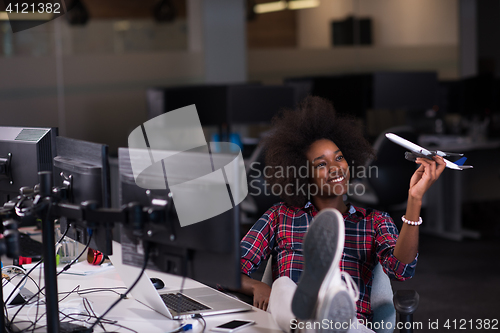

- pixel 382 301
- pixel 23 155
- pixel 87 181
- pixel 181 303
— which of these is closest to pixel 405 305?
pixel 382 301

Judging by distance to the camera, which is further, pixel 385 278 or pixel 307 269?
pixel 385 278

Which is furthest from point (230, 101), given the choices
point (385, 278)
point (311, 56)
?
point (385, 278)

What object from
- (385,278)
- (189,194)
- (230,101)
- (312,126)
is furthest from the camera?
(230,101)

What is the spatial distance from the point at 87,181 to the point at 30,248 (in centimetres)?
90

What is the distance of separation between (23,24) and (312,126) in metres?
1.23

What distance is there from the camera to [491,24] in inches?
228

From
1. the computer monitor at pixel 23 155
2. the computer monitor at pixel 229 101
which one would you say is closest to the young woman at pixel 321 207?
the computer monitor at pixel 23 155

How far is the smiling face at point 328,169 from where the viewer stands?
1683 millimetres

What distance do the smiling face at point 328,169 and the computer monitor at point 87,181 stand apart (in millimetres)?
689

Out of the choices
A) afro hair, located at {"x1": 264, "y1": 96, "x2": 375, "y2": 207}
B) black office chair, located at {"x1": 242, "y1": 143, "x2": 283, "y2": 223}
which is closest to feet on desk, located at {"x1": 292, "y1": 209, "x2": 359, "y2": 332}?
afro hair, located at {"x1": 264, "y1": 96, "x2": 375, "y2": 207}

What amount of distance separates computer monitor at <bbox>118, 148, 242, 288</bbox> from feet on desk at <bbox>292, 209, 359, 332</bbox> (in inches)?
6.3

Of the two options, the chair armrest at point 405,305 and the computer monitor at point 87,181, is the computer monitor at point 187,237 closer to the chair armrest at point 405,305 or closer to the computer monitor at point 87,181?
the computer monitor at point 87,181

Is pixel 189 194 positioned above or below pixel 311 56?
below

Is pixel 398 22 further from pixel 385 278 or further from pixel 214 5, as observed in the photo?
pixel 385 278
